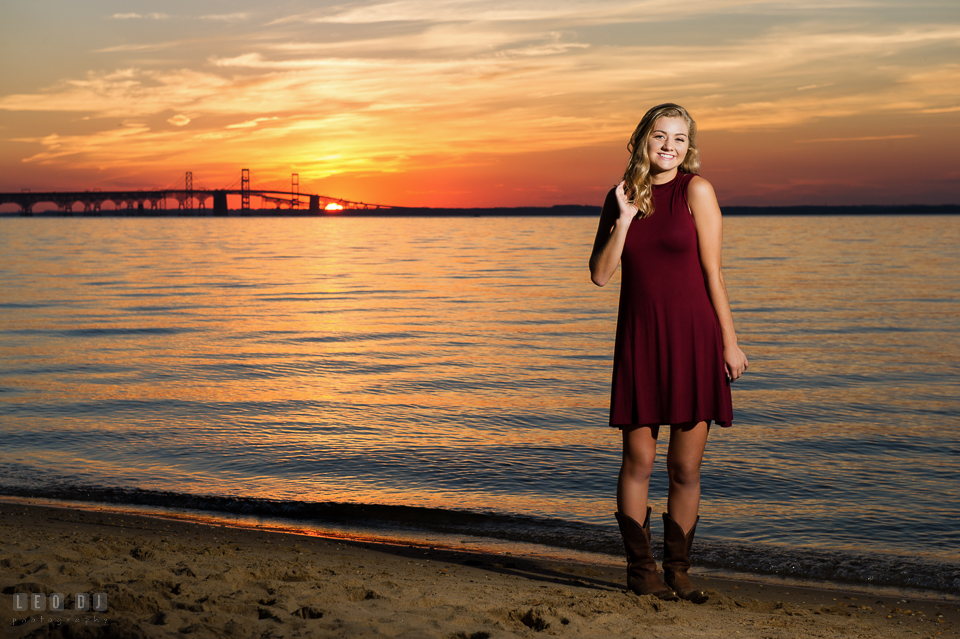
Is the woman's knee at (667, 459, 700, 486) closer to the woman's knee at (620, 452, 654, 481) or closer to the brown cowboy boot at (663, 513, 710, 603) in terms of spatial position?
the woman's knee at (620, 452, 654, 481)

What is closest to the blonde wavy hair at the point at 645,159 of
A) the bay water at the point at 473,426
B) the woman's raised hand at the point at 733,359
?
the woman's raised hand at the point at 733,359

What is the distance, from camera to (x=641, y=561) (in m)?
4.00

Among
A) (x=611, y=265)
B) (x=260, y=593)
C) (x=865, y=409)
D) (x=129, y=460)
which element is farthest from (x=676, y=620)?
(x=865, y=409)

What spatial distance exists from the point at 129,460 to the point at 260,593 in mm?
4154

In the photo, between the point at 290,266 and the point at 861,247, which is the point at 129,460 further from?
the point at 861,247

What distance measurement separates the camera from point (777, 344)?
14.4 m

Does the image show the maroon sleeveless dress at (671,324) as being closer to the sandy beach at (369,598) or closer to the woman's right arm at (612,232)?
the woman's right arm at (612,232)

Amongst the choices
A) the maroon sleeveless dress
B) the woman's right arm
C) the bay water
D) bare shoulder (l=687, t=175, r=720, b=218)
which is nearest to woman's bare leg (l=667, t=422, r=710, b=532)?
the maroon sleeveless dress

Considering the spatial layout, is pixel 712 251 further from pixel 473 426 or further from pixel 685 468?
pixel 473 426

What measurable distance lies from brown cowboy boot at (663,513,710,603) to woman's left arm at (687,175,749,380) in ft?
2.72

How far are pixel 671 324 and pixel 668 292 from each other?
0.15 meters

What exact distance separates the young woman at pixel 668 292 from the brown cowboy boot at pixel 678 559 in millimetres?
375

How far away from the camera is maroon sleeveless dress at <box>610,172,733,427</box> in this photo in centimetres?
368

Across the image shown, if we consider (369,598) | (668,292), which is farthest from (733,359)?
(369,598)
